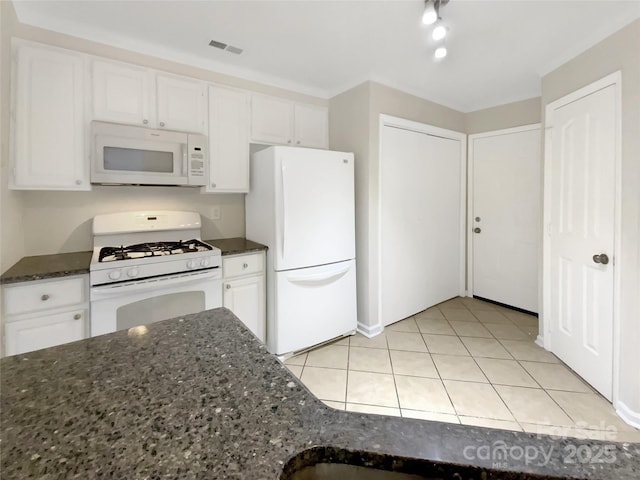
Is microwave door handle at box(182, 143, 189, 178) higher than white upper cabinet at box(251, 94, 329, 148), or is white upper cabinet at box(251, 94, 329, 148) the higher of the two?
white upper cabinet at box(251, 94, 329, 148)

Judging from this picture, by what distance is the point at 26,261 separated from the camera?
1.94 m

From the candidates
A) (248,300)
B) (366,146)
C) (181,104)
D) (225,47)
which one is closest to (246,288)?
(248,300)

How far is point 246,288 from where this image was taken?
95.3 inches

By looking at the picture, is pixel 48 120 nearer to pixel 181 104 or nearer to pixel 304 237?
pixel 181 104

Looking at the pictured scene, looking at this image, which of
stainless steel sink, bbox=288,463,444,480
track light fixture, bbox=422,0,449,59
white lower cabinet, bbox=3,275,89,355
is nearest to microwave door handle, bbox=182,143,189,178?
white lower cabinet, bbox=3,275,89,355

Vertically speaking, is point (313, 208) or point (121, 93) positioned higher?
point (121, 93)

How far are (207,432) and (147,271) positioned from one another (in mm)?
1709

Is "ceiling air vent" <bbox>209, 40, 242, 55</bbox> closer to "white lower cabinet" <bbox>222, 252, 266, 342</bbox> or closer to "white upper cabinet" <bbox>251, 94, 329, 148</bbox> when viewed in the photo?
"white upper cabinet" <bbox>251, 94, 329, 148</bbox>

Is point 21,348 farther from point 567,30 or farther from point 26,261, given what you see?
point 567,30

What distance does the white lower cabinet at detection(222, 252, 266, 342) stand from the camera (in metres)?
2.32

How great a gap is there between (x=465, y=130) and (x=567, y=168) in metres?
1.65

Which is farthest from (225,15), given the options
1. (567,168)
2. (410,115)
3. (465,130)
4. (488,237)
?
(488,237)

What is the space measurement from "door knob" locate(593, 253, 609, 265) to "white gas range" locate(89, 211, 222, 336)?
2634 millimetres

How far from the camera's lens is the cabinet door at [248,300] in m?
2.34
